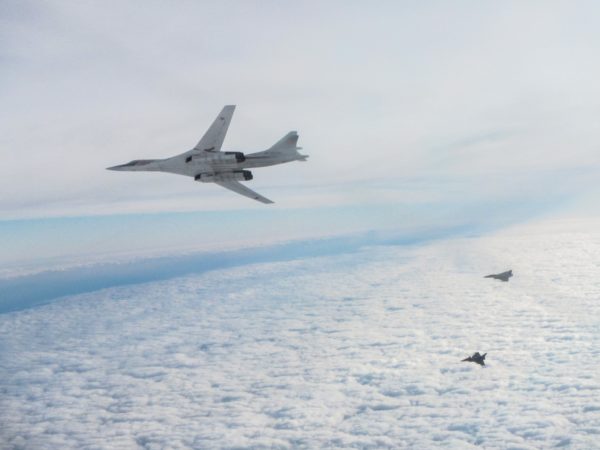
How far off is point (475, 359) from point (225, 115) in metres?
79.6

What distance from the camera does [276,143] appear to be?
3747 centimetres

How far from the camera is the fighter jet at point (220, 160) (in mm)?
37125

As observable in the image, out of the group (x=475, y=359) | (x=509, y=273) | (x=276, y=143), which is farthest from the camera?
(x=475, y=359)

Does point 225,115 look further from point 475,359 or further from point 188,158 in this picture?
point 475,359

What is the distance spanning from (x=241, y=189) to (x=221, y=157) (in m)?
5.05

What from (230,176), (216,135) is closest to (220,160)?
(230,176)

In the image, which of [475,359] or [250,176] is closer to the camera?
[250,176]

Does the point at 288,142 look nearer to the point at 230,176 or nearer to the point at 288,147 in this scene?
the point at 288,147

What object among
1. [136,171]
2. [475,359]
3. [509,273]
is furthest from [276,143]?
[475,359]

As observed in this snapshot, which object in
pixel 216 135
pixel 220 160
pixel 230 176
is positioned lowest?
pixel 230 176

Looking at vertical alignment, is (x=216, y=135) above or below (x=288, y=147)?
above

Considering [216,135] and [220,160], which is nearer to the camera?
[220,160]

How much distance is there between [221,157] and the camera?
122 feet

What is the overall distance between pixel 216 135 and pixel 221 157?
117 inches
